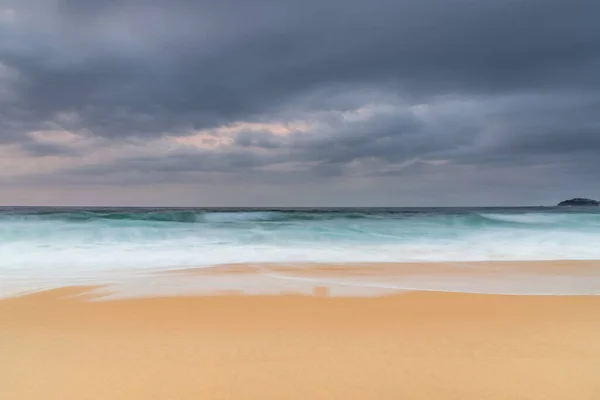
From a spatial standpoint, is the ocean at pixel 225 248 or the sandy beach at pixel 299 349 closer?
the sandy beach at pixel 299 349

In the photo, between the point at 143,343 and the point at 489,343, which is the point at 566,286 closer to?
the point at 489,343

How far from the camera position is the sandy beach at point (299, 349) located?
8.20 feet

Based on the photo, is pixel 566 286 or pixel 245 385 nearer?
pixel 245 385

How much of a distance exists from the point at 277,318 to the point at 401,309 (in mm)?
1211

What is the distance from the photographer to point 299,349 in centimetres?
312

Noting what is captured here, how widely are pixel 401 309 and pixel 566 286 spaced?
2903 millimetres

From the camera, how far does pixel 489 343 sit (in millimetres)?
3271

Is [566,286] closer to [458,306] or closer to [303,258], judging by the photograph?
[458,306]

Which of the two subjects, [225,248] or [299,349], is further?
[225,248]

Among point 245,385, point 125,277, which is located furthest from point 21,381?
point 125,277

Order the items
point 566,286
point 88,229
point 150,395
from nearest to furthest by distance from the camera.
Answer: point 150,395 < point 566,286 < point 88,229

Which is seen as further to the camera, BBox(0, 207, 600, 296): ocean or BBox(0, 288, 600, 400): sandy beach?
BBox(0, 207, 600, 296): ocean

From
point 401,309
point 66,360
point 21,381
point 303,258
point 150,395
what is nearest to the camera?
point 150,395

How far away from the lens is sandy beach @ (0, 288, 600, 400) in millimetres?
2500
